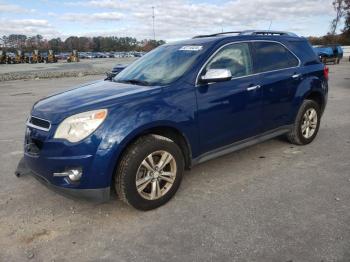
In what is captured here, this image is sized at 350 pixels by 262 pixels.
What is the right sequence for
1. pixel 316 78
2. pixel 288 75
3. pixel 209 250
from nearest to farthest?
pixel 209 250 < pixel 288 75 < pixel 316 78

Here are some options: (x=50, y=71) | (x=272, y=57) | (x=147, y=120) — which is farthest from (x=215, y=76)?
→ (x=50, y=71)

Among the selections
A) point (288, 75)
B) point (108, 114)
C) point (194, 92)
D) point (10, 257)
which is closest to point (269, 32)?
point (288, 75)

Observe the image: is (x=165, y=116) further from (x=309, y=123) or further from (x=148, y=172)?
(x=309, y=123)

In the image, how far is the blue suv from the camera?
324 centimetres

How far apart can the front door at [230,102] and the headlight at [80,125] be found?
1168 mm

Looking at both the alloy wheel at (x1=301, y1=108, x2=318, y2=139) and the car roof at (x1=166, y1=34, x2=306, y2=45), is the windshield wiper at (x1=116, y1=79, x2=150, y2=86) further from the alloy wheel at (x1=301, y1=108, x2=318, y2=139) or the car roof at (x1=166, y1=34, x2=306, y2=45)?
the alloy wheel at (x1=301, y1=108, x2=318, y2=139)

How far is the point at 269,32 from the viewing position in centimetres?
506

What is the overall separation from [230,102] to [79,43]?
413 feet

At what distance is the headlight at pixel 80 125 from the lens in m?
3.21

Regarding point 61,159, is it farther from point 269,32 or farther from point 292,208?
point 269,32

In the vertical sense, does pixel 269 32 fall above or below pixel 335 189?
above

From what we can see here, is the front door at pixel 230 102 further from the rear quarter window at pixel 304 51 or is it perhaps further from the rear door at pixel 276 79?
the rear quarter window at pixel 304 51

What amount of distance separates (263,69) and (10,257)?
363 cm

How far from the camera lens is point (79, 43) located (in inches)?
4783
